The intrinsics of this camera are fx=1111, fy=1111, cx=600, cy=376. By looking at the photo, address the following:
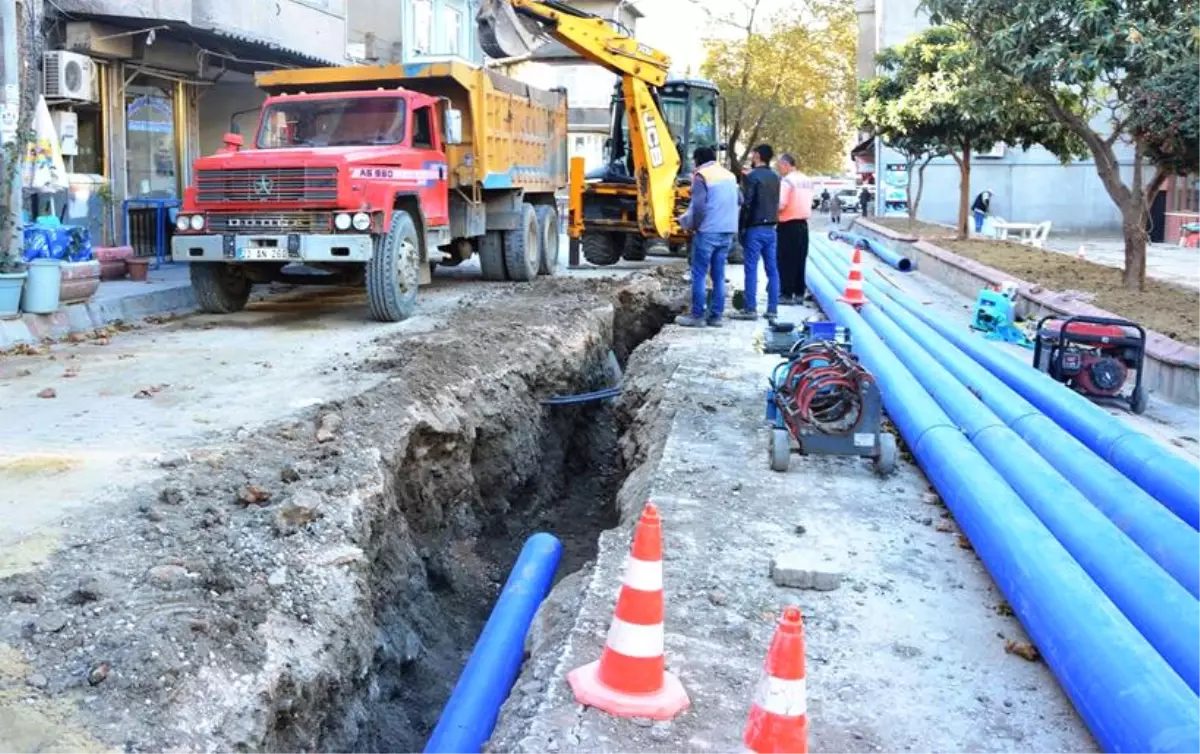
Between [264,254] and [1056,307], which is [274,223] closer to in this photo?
[264,254]

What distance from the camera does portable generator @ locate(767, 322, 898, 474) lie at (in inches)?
225

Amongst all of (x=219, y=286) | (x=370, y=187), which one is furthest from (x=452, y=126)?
(x=219, y=286)

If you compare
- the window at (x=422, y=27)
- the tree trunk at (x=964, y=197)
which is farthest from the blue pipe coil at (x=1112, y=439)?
the window at (x=422, y=27)

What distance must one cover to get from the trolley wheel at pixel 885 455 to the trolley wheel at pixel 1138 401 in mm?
3119

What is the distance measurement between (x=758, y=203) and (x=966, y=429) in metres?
5.31

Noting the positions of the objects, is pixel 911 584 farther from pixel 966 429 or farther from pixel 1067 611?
pixel 966 429

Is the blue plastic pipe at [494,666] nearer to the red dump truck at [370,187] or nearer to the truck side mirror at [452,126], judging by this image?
the red dump truck at [370,187]

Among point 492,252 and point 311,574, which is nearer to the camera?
point 311,574

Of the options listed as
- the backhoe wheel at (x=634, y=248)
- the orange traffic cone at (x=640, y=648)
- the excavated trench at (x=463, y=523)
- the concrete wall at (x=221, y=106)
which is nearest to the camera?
the orange traffic cone at (x=640, y=648)

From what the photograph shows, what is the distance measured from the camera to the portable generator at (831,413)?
5713 mm

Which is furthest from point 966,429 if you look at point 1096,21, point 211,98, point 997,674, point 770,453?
point 211,98

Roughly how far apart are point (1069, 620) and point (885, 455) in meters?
2.42

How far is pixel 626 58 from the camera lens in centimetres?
1447

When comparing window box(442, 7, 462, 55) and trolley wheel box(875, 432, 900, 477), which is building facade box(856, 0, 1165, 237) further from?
trolley wheel box(875, 432, 900, 477)
